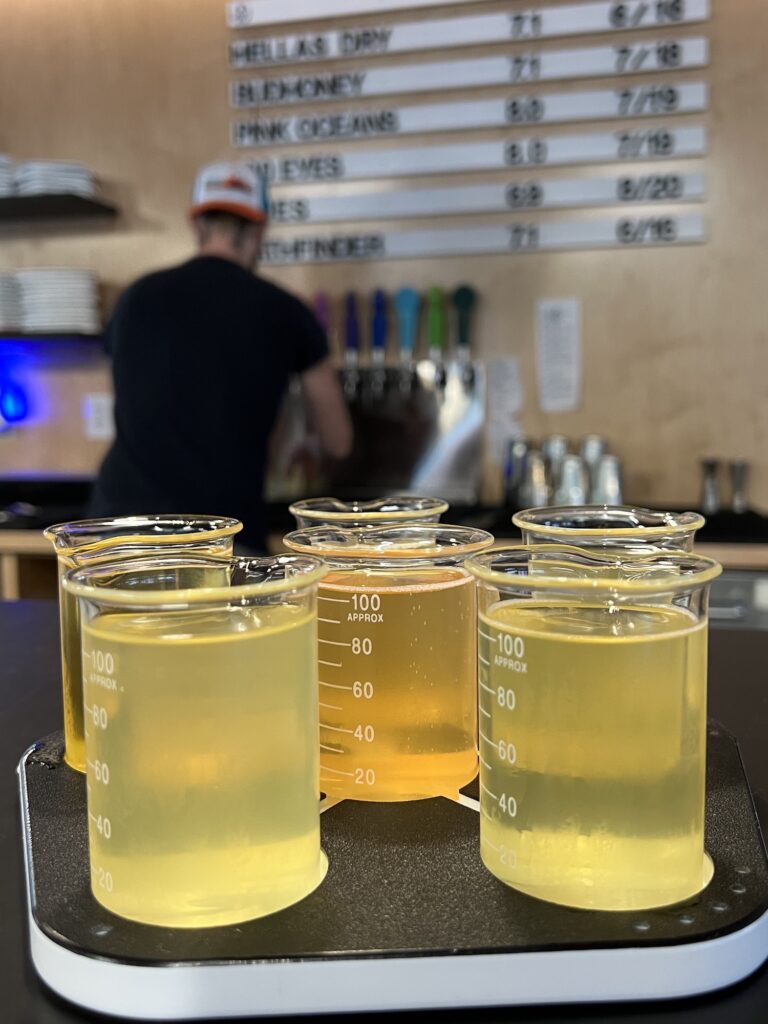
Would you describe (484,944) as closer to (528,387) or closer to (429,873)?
(429,873)

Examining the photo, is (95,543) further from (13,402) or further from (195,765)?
(13,402)

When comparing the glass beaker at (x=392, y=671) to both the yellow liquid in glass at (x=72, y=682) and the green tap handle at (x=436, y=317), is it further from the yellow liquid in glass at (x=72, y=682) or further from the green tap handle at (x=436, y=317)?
the green tap handle at (x=436, y=317)

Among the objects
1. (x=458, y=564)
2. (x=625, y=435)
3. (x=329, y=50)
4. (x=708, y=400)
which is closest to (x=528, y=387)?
(x=625, y=435)

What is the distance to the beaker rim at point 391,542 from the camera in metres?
0.65

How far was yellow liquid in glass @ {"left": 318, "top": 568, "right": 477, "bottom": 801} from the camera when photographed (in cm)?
65

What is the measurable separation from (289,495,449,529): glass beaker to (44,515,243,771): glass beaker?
6cm

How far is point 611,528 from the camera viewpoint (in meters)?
0.70

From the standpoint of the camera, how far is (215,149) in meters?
2.80

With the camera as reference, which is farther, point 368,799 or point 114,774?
point 368,799

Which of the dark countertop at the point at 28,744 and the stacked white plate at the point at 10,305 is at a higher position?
the stacked white plate at the point at 10,305

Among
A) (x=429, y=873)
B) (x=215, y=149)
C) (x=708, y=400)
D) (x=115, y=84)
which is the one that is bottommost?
(x=429, y=873)

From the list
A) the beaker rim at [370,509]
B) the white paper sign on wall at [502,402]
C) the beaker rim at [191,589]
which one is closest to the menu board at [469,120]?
the white paper sign on wall at [502,402]

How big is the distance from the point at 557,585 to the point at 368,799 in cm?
24

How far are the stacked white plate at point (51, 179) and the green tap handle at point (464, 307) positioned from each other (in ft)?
3.57
